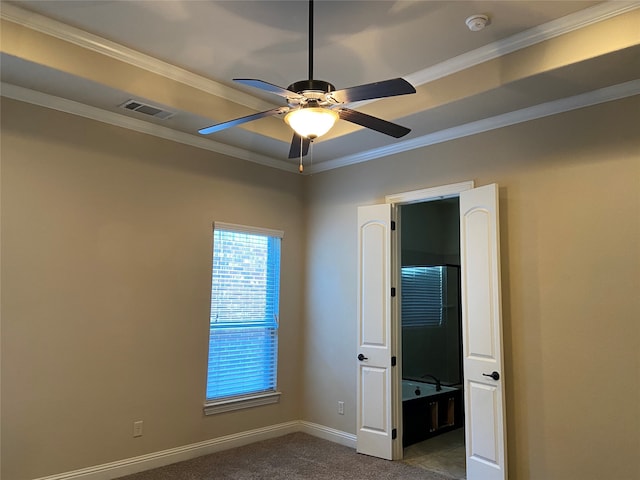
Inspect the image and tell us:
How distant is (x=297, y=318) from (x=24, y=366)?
278cm

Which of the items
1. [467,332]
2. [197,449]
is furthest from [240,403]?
[467,332]

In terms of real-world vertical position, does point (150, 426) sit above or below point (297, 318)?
below

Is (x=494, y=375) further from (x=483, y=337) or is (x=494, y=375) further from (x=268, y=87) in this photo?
(x=268, y=87)

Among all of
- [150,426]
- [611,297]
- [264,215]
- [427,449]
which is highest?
[264,215]

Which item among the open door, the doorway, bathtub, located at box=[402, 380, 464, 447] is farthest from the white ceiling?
bathtub, located at box=[402, 380, 464, 447]

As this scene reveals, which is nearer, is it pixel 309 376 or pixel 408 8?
pixel 408 8

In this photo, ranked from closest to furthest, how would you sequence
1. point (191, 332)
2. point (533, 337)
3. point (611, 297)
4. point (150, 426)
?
1. point (611, 297)
2. point (533, 337)
3. point (150, 426)
4. point (191, 332)

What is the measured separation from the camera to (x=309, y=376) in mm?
5270

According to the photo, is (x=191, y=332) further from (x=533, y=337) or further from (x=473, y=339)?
(x=533, y=337)

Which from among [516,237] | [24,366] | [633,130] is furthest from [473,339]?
[24,366]

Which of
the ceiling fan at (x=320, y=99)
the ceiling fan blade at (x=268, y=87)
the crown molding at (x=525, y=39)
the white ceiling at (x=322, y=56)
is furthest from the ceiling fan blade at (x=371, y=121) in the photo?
the crown molding at (x=525, y=39)

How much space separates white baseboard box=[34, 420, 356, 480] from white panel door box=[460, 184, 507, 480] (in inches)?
59.3

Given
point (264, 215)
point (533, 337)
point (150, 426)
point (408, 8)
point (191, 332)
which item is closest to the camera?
point (408, 8)

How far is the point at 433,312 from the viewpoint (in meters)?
6.65
